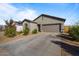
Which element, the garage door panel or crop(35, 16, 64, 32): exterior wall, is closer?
crop(35, 16, 64, 32): exterior wall

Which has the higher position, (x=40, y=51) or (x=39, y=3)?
(x=39, y=3)

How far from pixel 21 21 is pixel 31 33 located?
0.40m

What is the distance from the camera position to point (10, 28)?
5121mm

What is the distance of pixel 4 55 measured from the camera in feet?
16.3

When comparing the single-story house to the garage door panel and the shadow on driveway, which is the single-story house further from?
the shadow on driveway

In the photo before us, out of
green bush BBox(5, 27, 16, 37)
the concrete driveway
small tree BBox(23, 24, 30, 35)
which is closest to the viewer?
the concrete driveway

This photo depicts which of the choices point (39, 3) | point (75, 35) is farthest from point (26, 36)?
point (75, 35)

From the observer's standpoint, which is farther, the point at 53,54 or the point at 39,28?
the point at 39,28

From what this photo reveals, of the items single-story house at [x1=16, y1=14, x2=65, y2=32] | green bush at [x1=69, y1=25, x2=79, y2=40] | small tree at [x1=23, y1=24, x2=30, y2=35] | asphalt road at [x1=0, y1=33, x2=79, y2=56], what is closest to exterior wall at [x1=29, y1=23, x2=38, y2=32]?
single-story house at [x1=16, y1=14, x2=65, y2=32]

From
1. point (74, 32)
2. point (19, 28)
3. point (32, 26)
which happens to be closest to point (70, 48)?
point (74, 32)

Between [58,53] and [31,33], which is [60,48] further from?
[31,33]

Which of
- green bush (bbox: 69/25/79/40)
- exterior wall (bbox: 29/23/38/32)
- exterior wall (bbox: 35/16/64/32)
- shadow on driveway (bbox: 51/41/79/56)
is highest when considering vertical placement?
exterior wall (bbox: 35/16/64/32)

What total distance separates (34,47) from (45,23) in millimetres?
687

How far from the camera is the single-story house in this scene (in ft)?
16.9
